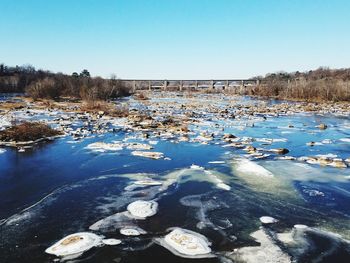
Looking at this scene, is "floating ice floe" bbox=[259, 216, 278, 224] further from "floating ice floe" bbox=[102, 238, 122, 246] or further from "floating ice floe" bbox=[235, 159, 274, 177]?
"floating ice floe" bbox=[235, 159, 274, 177]

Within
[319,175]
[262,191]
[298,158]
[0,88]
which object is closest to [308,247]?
[262,191]

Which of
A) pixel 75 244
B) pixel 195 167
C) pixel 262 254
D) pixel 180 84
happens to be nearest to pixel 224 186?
pixel 195 167

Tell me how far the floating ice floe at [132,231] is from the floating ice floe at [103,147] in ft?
27.0

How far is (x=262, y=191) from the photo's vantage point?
32.2 feet

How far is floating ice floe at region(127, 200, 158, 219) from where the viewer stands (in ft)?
26.2

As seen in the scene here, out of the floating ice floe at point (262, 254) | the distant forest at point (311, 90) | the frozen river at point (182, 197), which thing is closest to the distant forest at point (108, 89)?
the distant forest at point (311, 90)

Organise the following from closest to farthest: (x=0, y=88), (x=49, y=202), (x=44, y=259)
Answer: (x=44, y=259)
(x=49, y=202)
(x=0, y=88)

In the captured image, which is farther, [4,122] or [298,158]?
[4,122]

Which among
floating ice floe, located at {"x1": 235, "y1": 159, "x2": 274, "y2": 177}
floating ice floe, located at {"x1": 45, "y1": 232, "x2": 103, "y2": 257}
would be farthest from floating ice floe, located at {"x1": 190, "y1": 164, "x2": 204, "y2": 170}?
floating ice floe, located at {"x1": 45, "y1": 232, "x2": 103, "y2": 257}

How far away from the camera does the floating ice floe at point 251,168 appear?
11.6 meters

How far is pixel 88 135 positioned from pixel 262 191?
11.6 m

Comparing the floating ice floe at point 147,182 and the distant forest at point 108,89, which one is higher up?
the distant forest at point 108,89

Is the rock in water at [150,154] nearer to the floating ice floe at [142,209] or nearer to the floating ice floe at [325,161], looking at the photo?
the floating ice floe at [142,209]

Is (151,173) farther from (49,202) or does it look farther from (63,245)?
(63,245)
